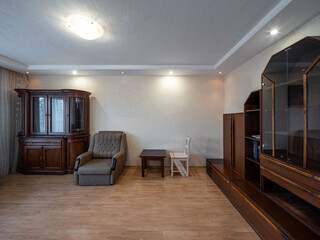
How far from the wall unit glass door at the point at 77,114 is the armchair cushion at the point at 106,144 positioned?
1.68 ft

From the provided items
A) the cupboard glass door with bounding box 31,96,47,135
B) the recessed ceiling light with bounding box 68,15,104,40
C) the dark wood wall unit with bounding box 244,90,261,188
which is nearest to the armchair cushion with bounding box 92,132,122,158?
the cupboard glass door with bounding box 31,96,47,135

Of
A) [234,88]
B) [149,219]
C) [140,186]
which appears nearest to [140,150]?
[140,186]

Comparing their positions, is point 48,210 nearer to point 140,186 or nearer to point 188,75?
point 140,186

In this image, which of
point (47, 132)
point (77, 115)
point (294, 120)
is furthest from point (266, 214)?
point (47, 132)

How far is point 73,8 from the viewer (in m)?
1.70

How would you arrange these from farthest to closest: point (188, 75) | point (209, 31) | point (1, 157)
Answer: point (188, 75), point (1, 157), point (209, 31)

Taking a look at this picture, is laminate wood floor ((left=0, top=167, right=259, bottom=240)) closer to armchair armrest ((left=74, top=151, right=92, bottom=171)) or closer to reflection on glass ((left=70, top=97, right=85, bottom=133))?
armchair armrest ((left=74, top=151, right=92, bottom=171))

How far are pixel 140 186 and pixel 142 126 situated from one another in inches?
65.5

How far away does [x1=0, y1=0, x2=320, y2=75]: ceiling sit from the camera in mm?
1656

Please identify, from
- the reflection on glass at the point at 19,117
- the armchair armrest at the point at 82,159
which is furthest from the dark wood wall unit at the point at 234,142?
the reflection on glass at the point at 19,117

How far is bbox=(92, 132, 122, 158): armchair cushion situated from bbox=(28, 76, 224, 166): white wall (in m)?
0.35

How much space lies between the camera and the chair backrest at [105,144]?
368 centimetres

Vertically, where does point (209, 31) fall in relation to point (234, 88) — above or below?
above

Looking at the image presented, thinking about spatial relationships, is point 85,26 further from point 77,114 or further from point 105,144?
point 105,144
